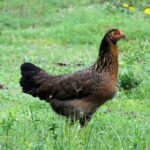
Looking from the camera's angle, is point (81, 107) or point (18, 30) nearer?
point (81, 107)

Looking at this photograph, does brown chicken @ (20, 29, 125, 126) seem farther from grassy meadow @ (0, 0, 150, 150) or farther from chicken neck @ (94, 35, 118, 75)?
grassy meadow @ (0, 0, 150, 150)

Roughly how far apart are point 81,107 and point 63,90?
0.37 metres

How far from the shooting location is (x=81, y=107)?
24.1ft

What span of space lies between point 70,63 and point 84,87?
6.07m

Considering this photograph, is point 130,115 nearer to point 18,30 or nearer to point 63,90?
point 63,90

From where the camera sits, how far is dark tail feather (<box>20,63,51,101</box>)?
307 inches

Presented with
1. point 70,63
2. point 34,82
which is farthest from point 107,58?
point 70,63

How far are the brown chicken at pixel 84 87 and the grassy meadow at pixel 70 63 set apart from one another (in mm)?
174

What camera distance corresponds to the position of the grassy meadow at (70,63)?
619 centimetres

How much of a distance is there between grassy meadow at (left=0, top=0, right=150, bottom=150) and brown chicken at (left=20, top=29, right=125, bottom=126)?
174 millimetres

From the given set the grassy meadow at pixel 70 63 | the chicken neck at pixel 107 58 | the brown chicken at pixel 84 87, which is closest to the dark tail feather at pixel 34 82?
the brown chicken at pixel 84 87

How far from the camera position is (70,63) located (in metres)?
13.5

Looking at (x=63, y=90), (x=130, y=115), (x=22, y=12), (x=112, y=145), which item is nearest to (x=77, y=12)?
(x=22, y=12)

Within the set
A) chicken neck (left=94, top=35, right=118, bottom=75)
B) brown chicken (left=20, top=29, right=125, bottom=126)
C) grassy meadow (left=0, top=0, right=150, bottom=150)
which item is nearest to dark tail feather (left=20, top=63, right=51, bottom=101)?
brown chicken (left=20, top=29, right=125, bottom=126)
